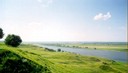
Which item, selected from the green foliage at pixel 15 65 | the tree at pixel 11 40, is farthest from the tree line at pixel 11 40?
the green foliage at pixel 15 65

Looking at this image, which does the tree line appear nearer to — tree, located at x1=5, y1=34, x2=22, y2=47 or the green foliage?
→ tree, located at x1=5, y1=34, x2=22, y2=47

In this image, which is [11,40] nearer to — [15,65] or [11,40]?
[11,40]

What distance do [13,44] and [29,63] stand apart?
1904 inches

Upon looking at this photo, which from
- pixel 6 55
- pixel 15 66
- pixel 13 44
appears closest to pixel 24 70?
pixel 15 66

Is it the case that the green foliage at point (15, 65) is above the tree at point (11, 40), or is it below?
below

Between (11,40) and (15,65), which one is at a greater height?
(11,40)

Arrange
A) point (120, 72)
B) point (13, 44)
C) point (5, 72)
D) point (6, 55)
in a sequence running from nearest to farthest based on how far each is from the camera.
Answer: point (5, 72)
point (6, 55)
point (120, 72)
point (13, 44)

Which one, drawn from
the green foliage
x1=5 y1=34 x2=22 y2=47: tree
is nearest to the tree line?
x1=5 y1=34 x2=22 y2=47: tree

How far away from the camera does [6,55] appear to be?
2933 cm

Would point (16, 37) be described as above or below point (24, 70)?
above

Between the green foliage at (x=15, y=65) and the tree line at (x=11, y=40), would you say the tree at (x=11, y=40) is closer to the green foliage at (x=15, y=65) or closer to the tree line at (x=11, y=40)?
the tree line at (x=11, y=40)

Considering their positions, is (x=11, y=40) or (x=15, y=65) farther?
(x=11, y=40)

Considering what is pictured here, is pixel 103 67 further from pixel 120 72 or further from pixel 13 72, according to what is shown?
pixel 13 72

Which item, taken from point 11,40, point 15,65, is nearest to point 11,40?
point 11,40
